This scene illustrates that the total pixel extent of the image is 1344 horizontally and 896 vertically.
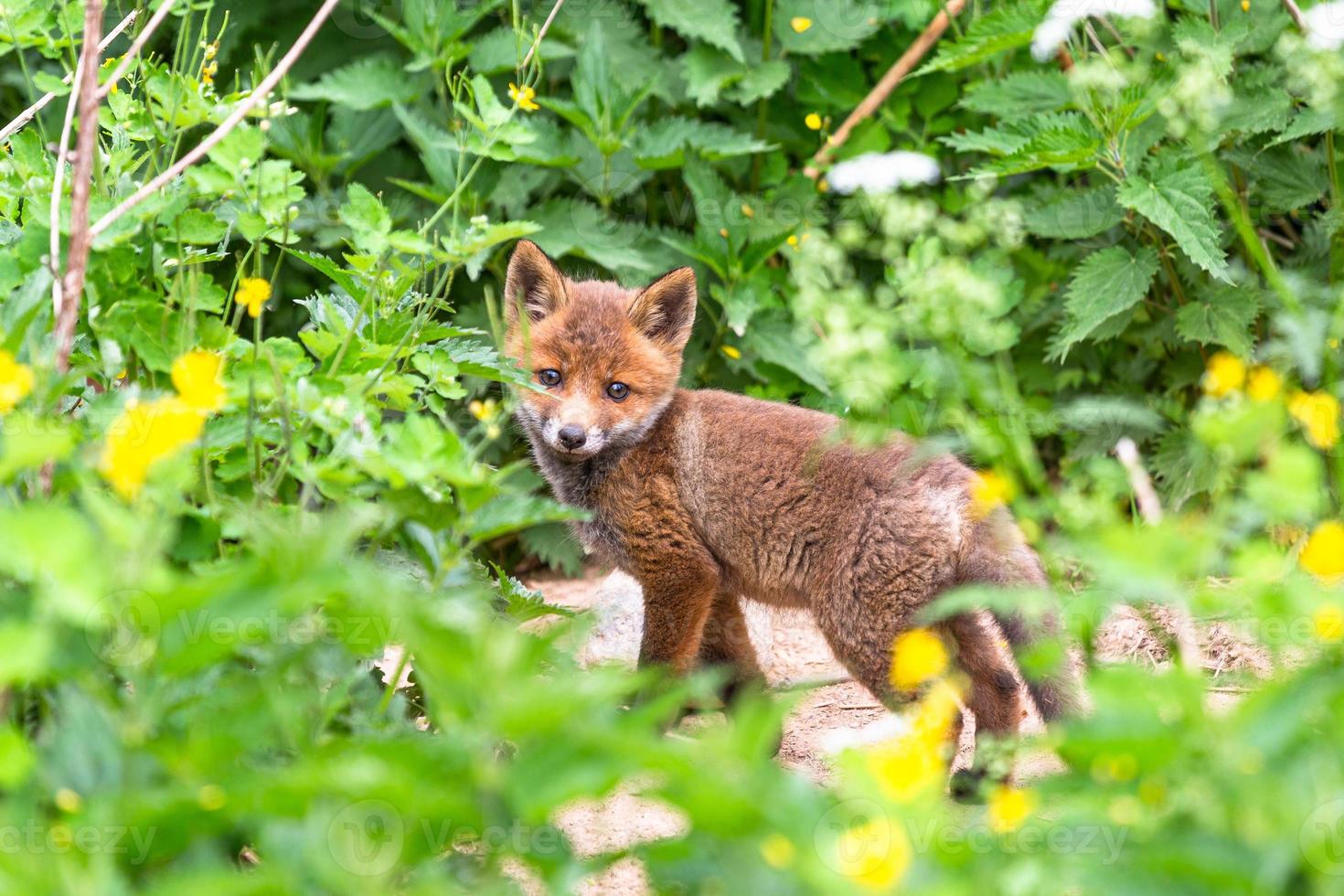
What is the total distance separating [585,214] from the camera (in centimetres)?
606

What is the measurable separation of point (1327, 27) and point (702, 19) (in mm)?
2896

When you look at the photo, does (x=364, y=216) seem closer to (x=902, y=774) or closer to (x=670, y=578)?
(x=670, y=578)

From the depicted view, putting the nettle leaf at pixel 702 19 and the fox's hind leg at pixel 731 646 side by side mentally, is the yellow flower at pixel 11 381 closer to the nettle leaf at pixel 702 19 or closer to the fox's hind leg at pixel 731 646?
the fox's hind leg at pixel 731 646

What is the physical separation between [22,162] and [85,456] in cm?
136

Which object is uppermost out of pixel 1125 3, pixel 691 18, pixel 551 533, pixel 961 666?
pixel 1125 3

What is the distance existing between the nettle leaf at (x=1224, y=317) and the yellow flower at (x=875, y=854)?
3.97 meters

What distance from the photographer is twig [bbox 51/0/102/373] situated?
2727 mm

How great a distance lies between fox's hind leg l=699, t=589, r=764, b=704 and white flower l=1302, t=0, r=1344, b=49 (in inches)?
103

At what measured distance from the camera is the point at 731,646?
5.01 metres

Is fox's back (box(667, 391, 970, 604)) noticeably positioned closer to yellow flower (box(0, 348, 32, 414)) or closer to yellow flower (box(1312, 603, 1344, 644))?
yellow flower (box(1312, 603, 1344, 644))

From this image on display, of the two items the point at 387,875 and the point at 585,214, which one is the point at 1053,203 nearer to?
the point at 585,214

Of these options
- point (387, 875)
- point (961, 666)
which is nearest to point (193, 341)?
point (387, 875)

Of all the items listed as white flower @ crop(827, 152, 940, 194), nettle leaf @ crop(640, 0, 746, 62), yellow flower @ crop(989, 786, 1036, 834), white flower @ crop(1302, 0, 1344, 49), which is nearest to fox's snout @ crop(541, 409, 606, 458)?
white flower @ crop(827, 152, 940, 194)

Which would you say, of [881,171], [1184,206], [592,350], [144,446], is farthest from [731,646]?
[144,446]
